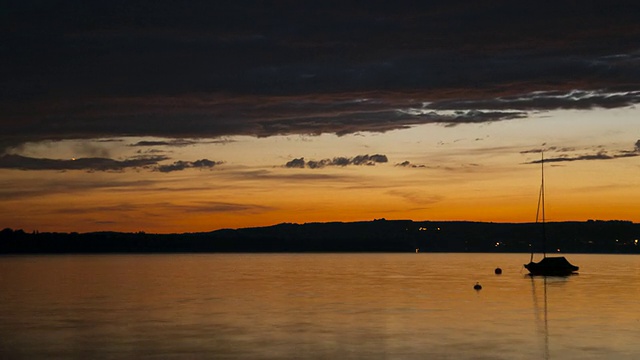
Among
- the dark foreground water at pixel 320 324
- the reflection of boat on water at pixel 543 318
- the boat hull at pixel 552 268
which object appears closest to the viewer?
the dark foreground water at pixel 320 324

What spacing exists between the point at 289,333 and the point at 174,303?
23.7 m

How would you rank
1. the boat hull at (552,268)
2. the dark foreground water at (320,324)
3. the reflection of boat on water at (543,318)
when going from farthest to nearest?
the boat hull at (552,268) < the reflection of boat on water at (543,318) < the dark foreground water at (320,324)

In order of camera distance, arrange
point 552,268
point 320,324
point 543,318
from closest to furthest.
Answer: point 320,324
point 543,318
point 552,268

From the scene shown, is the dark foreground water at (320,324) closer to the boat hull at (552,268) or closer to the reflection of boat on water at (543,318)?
the reflection of boat on water at (543,318)

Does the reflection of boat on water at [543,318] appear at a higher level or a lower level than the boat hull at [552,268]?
lower

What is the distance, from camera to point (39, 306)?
68.1 metres

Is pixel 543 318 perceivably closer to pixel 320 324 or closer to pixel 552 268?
pixel 320 324

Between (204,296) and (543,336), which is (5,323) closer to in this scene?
(204,296)

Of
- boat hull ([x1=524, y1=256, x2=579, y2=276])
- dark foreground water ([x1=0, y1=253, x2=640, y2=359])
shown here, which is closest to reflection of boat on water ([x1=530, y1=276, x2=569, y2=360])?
dark foreground water ([x1=0, y1=253, x2=640, y2=359])

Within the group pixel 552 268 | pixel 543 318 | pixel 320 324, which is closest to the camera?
pixel 320 324

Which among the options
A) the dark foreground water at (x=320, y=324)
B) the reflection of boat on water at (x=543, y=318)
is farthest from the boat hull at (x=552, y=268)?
the dark foreground water at (x=320, y=324)

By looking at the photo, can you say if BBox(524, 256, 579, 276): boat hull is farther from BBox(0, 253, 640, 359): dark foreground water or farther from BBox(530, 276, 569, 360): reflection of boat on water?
BBox(0, 253, 640, 359): dark foreground water

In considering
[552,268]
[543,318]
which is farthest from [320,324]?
[552,268]

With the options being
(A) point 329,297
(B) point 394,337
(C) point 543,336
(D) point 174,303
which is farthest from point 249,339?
(A) point 329,297
